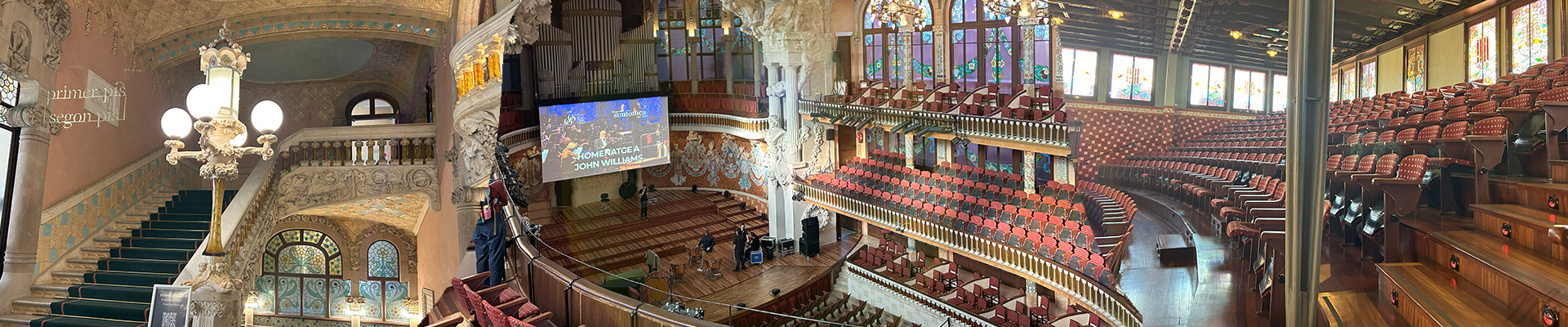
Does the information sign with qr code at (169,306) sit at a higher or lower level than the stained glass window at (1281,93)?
lower

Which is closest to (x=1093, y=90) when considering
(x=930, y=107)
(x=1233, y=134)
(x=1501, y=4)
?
(x=1233, y=134)

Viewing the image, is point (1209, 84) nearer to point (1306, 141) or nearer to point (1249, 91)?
point (1249, 91)

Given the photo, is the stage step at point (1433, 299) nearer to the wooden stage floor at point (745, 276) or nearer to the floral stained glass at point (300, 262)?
the wooden stage floor at point (745, 276)

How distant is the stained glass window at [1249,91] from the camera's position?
1323 mm

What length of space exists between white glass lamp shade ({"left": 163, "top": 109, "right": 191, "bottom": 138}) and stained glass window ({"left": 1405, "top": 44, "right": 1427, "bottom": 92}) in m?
7.28

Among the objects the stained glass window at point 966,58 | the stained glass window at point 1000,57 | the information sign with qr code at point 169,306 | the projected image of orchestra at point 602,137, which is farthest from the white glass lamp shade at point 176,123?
the stained glass window at point 966,58

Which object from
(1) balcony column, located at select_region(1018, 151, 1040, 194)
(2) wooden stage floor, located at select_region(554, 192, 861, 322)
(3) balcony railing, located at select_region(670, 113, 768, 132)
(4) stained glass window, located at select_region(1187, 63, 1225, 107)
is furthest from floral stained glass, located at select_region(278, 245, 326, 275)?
(4) stained glass window, located at select_region(1187, 63, 1225, 107)

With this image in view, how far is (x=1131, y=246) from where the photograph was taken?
175 cm

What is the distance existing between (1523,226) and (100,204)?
533 inches

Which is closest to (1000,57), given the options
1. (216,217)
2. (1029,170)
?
(1029,170)

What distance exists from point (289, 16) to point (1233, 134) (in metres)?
13.7

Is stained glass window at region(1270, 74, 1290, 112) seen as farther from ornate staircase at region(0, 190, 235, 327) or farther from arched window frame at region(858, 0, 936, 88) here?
arched window frame at region(858, 0, 936, 88)

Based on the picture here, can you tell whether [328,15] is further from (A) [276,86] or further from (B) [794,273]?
(B) [794,273]

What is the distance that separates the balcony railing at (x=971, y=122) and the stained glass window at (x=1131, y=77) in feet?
32.2
